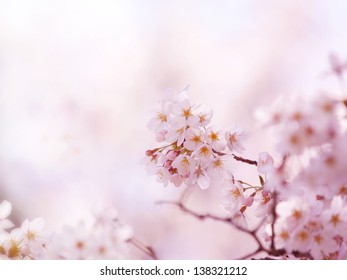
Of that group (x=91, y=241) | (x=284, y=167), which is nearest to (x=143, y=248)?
(x=91, y=241)

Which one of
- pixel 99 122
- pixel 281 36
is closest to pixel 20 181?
pixel 99 122

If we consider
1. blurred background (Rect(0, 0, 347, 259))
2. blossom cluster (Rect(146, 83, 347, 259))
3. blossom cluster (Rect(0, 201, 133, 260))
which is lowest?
blossom cluster (Rect(0, 201, 133, 260))

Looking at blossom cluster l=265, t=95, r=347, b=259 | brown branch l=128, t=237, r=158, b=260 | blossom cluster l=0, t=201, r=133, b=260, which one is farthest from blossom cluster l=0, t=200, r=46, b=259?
blossom cluster l=265, t=95, r=347, b=259

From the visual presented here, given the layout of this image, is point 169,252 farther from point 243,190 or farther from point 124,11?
point 124,11

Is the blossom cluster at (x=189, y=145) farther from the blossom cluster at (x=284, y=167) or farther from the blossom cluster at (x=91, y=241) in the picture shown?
the blossom cluster at (x=91, y=241)

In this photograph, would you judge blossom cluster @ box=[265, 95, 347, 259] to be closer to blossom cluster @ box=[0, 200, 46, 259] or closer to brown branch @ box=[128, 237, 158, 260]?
brown branch @ box=[128, 237, 158, 260]

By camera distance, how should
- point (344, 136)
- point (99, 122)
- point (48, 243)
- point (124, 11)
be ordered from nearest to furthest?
point (344, 136) → point (48, 243) → point (124, 11) → point (99, 122)

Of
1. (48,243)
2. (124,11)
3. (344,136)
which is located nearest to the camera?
(344,136)
